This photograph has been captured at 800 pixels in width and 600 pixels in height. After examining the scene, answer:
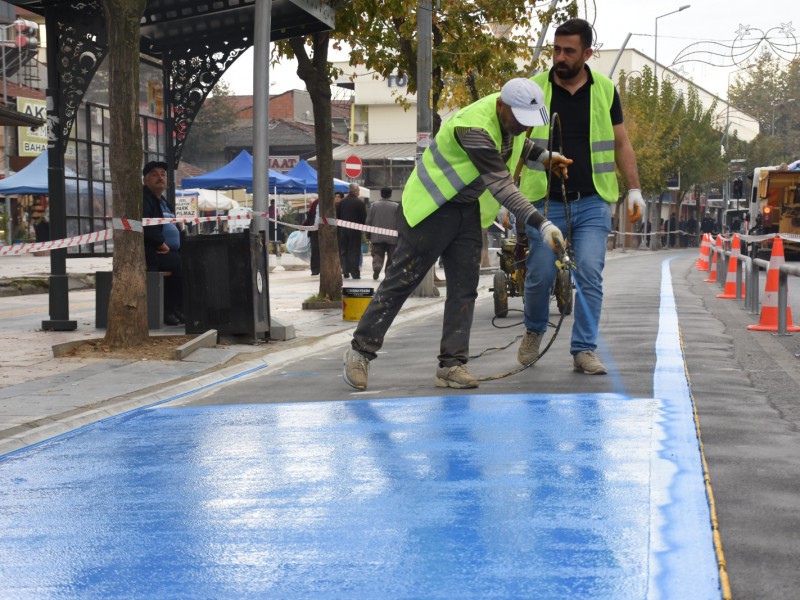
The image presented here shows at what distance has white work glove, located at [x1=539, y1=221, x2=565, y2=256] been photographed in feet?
23.8

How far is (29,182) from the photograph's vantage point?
28.8 m

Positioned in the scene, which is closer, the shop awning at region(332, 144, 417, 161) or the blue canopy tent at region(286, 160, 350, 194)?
the blue canopy tent at region(286, 160, 350, 194)

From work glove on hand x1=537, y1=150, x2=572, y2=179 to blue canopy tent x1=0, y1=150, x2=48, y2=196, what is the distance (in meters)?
22.3

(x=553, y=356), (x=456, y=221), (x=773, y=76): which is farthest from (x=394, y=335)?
(x=773, y=76)

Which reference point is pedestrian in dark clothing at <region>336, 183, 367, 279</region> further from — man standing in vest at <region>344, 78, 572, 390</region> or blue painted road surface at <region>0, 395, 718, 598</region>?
blue painted road surface at <region>0, 395, 718, 598</region>

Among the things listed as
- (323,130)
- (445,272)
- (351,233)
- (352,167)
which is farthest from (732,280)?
(445,272)

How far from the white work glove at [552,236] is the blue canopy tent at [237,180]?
21.7 meters

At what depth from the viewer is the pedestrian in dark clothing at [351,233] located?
24.5 m

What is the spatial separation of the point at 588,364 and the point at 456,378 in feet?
2.89

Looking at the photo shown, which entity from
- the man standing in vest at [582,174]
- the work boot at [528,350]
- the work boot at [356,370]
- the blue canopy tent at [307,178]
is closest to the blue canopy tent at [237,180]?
the blue canopy tent at [307,178]

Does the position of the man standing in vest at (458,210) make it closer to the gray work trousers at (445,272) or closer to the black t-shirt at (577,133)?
the gray work trousers at (445,272)

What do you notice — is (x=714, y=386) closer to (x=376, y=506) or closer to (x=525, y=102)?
(x=525, y=102)

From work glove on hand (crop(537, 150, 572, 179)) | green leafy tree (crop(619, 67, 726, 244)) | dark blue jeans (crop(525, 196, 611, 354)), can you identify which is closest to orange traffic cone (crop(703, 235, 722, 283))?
dark blue jeans (crop(525, 196, 611, 354))

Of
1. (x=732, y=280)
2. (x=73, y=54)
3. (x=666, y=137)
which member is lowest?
(x=732, y=280)
